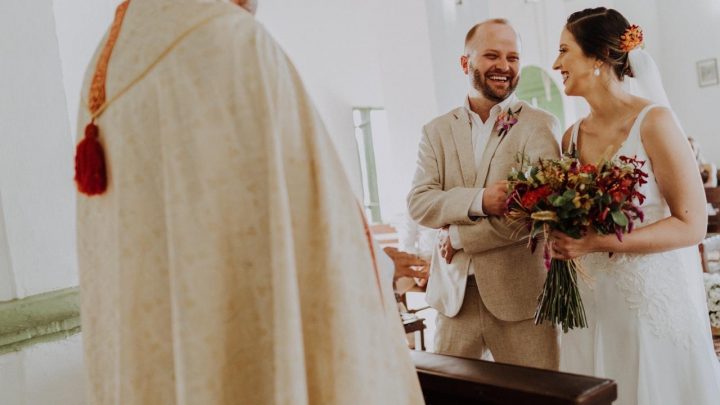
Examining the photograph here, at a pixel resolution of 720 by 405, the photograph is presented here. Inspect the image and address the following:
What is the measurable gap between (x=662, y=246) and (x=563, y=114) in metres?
10.0

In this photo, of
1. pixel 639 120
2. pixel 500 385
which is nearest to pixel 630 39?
pixel 639 120

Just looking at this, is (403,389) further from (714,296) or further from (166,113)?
(714,296)

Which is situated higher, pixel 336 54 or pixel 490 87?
pixel 336 54

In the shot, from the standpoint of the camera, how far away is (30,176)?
2.13 m

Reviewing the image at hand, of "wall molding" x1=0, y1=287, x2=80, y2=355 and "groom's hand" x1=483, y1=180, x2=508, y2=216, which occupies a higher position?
"groom's hand" x1=483, y1=180, x2=508, y2=216

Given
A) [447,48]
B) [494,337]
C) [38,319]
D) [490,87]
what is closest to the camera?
[38,319]

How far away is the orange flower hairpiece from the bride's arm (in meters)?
0.36

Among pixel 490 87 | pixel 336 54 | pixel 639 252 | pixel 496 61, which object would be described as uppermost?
pixel 336 54

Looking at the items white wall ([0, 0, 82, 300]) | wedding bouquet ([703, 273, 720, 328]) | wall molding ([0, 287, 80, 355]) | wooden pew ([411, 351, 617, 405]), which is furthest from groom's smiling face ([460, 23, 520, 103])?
wedding bouquet ([703, 273, 720, 328])

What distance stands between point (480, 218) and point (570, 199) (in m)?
0.42

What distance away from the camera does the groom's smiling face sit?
8.80ft

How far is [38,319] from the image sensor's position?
206 centimetres

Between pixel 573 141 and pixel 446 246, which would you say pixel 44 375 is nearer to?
pixel 446 246

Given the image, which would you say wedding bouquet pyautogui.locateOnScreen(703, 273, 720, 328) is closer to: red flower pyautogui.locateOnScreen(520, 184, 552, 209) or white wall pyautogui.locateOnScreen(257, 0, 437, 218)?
red flower pyautogui.locateOnScreen(520, 184, 552, 209)
